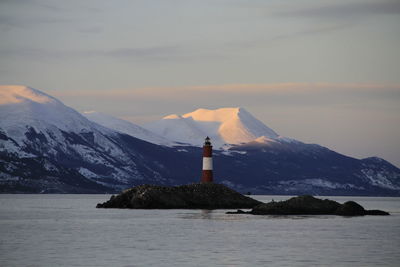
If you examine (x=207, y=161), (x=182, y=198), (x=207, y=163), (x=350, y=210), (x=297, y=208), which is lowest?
(x=350, y=210)

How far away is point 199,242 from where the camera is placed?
83000 mm

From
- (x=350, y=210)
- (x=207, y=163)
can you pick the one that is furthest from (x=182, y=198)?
(x=350, y=210)

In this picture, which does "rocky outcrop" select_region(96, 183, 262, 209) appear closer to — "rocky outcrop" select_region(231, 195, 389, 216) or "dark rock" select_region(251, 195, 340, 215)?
"rocky outcrop" select_region(231, 195, 389, 216)

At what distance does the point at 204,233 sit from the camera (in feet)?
311

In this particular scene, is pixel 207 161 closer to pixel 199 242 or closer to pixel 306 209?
pixel 306 209

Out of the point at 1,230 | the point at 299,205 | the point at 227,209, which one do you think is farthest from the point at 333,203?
the point at 1,230

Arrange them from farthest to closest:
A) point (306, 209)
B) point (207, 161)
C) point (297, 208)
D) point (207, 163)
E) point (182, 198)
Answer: point (207, 163) → point (207, 161) → point (182, 198) → point (297, 208) → point (306, 209)

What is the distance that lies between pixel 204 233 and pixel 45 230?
18.0 meters

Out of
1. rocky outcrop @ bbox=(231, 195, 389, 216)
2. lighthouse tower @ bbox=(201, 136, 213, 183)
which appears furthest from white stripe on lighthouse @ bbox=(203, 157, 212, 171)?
rocky outcrop @ bbox=(231, 195, 389, 216)

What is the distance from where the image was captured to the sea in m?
66.2

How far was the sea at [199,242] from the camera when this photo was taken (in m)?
66.2

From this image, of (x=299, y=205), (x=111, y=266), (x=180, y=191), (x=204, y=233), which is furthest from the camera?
(x=180, y=191)

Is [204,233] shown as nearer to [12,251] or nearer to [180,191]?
[12,251]

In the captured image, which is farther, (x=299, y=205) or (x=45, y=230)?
(x=299, y=205)
